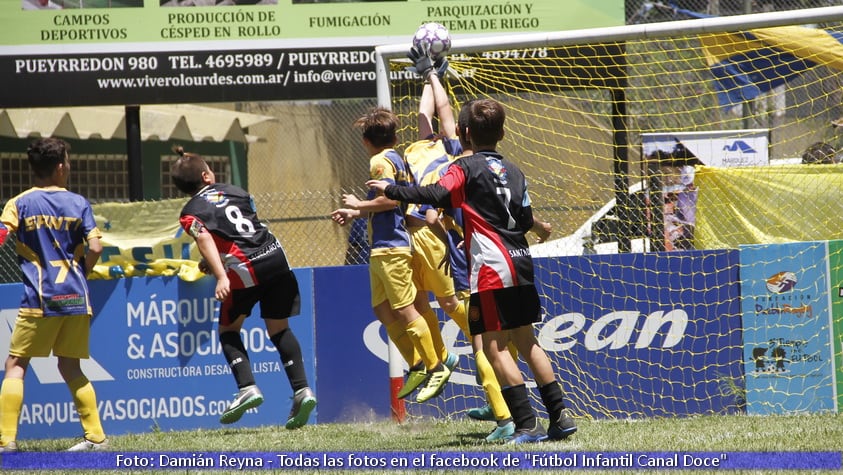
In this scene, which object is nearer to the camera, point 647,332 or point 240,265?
point 240,265

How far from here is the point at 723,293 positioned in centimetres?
730

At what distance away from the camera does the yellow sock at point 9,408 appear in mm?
6172

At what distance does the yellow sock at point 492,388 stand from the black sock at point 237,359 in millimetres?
1390

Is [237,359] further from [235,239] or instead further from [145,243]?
[145,243]

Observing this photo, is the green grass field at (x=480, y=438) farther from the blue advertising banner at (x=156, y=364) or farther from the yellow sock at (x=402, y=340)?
the yellow sock at (x=402, y=340)

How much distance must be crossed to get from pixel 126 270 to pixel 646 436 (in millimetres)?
4027

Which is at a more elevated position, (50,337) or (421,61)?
(421,61)

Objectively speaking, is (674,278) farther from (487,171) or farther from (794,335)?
(487,171)

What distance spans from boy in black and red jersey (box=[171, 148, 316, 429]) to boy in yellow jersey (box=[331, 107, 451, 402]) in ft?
1.88

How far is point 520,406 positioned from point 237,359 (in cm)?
185

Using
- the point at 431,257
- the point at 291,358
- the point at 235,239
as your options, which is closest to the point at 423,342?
the point at 431,257

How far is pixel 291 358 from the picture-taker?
6.45 meters

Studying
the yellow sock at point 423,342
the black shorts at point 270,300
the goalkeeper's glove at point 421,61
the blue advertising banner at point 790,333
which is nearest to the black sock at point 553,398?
the yellow sock at point 423,342
